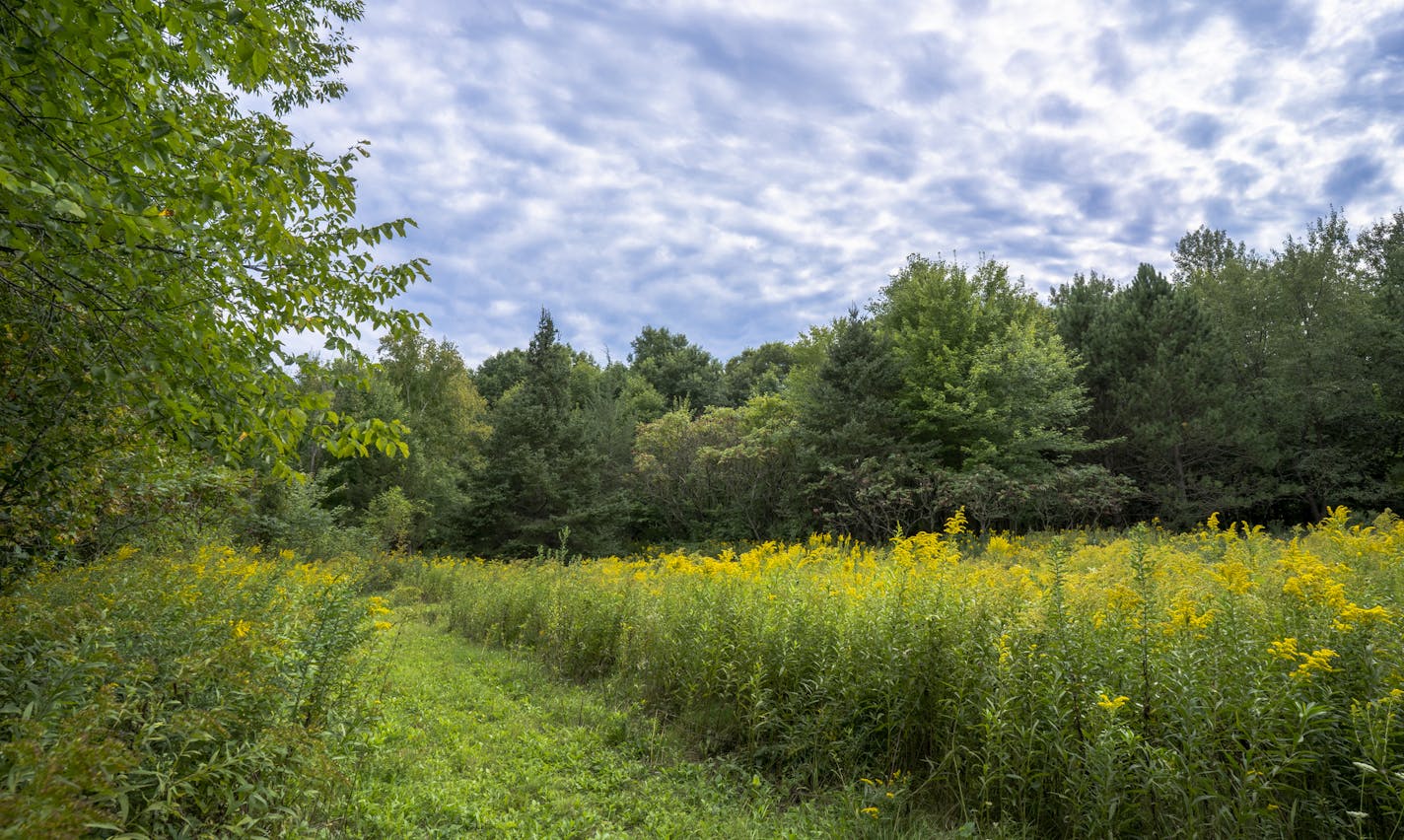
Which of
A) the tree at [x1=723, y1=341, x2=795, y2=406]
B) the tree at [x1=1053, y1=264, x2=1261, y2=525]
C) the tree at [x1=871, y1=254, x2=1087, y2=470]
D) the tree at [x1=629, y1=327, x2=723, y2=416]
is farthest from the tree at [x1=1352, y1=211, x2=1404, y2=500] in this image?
the tree at [x1=629, y1=327, x2=723, y2=416]

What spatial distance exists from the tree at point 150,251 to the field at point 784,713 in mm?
1020

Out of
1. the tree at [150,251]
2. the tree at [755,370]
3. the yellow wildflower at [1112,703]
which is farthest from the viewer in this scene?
the tree at [755,370]

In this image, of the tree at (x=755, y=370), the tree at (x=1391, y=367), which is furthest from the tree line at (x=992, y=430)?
the tree at (x=755, y=370)

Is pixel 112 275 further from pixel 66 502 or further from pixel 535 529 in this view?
pixel 535 529

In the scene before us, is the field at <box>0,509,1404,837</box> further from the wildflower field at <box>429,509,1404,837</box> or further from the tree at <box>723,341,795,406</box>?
the tree at <box>723,341,795,406</box>

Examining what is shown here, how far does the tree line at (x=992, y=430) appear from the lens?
1583 cm

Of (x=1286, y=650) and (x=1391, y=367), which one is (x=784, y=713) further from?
(x=1391, y=367)

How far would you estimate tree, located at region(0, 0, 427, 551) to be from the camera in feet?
7.19

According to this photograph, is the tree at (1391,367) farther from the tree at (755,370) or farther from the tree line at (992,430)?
the tree at (755,370)

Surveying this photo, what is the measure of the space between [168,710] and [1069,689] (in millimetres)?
4258

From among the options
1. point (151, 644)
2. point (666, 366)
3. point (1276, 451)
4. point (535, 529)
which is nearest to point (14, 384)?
point (151, 644)

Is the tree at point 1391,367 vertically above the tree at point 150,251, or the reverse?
the tree at point 1391,367

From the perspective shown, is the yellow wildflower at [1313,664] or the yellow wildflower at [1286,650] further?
the yellow wildflower at [1286,650]

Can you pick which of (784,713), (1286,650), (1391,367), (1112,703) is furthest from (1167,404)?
(1112,703)
